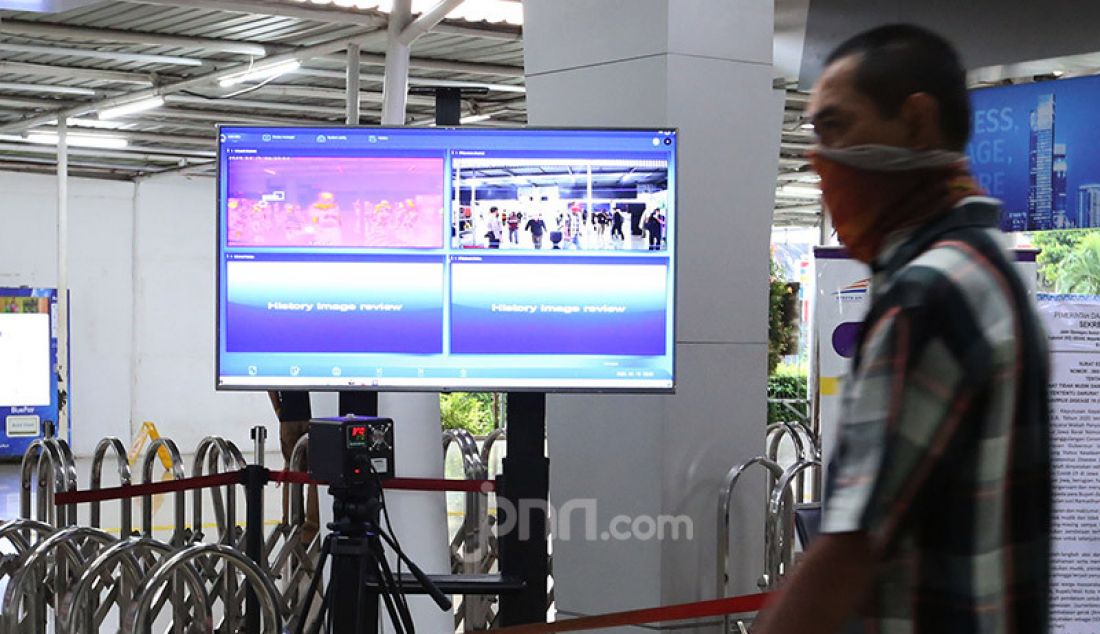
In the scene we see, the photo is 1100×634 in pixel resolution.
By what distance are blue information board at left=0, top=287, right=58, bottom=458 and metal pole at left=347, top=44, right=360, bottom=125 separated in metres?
10.2

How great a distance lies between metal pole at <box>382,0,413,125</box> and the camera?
8422mm

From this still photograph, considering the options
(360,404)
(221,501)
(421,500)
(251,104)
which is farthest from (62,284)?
(360,404)

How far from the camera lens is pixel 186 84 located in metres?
14.9

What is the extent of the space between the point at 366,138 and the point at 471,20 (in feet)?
24.1

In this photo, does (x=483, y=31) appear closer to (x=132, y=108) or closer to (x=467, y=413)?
(x=132, y=108)

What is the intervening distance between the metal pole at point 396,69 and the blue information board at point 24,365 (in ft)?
39.1

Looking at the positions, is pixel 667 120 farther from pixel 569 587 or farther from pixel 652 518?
pixel 569 587

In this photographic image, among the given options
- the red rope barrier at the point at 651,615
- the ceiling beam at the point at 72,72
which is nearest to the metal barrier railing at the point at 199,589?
the red rope barrier at the point at 651,615

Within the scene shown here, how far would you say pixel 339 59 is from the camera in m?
13.9

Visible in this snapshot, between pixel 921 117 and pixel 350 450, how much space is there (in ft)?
8.76

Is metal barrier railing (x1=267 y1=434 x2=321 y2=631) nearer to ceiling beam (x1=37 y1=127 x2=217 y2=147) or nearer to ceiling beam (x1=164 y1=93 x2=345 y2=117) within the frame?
ceiling beam (x1=164 y1=93 x2=345 y2=117)

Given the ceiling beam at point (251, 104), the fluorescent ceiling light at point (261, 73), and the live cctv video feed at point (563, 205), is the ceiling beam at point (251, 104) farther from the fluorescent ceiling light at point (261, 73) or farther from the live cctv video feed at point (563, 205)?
the live cctv video feed at point (563, 205)

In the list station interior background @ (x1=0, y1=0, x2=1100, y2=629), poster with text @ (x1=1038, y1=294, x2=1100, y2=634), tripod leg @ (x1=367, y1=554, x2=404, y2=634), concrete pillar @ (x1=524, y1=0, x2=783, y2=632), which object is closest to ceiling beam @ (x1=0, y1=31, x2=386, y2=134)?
station interior background @ (x1=0, y1=0, x2=1100, y2=629)

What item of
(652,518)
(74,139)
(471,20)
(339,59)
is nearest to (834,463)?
(652,518)
